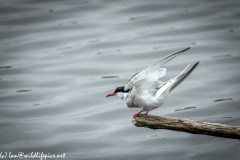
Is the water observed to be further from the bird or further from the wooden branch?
the wooden branch

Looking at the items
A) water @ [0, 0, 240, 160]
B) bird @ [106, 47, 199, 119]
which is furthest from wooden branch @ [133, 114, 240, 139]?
water @ [0, 0, 240, 160]

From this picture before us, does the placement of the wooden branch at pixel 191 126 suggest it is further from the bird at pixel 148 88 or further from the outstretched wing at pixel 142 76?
the outstretched wing at pixel 142 76

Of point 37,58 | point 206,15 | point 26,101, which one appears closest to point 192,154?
point 26,101

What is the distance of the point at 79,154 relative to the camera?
8.00 metres

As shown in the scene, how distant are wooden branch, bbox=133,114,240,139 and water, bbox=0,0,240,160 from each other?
2.91 meters

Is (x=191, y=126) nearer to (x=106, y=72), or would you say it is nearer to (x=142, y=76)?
(x=142, y=76)

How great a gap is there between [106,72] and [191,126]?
8.42 m

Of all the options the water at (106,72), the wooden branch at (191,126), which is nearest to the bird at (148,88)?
the wooden branch at (191,126)

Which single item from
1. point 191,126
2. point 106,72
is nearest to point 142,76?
point 191,126

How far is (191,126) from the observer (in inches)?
178

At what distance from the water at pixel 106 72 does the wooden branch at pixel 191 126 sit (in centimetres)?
291

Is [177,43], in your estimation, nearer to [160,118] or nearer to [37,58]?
[37,58]

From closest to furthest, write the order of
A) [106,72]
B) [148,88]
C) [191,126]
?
[191,126] → [148,88] → [106,72]

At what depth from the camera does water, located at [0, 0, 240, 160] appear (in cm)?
840
